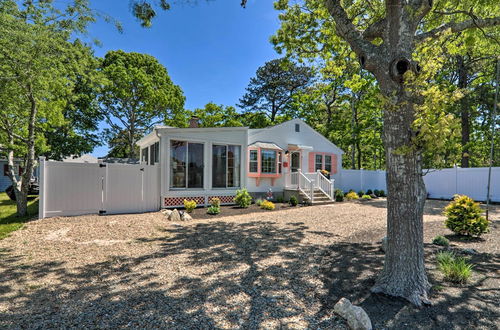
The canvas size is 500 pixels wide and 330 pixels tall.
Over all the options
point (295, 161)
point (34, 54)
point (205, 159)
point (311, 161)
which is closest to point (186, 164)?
point (205, 159)

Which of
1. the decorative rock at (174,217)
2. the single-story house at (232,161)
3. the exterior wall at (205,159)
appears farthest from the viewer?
the single-story house at (232,161)

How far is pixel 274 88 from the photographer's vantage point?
87.0ft

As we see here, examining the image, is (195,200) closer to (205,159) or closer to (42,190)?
(205,159)

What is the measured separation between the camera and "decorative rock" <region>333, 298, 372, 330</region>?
2410 millimetres

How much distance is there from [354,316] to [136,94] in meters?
23.1

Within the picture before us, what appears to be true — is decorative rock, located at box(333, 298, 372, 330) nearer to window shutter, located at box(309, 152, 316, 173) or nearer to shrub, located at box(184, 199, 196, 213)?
shrub, located at box(184, 199, 196, 213)

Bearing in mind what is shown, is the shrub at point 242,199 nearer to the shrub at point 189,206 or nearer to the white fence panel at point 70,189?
the shrub at point 189,206

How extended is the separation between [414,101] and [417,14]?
114 cm

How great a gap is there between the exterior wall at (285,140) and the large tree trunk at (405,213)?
A: 928cm

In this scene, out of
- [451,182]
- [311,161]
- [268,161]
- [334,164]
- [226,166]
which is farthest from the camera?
[334,164]

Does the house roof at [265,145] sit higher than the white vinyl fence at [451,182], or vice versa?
the house roof at [265,145]

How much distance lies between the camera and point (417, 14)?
3.13 metres

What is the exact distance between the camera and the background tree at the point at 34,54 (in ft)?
20.6

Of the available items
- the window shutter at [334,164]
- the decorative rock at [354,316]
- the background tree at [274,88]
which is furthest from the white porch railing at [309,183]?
the background tree at [274,88]
